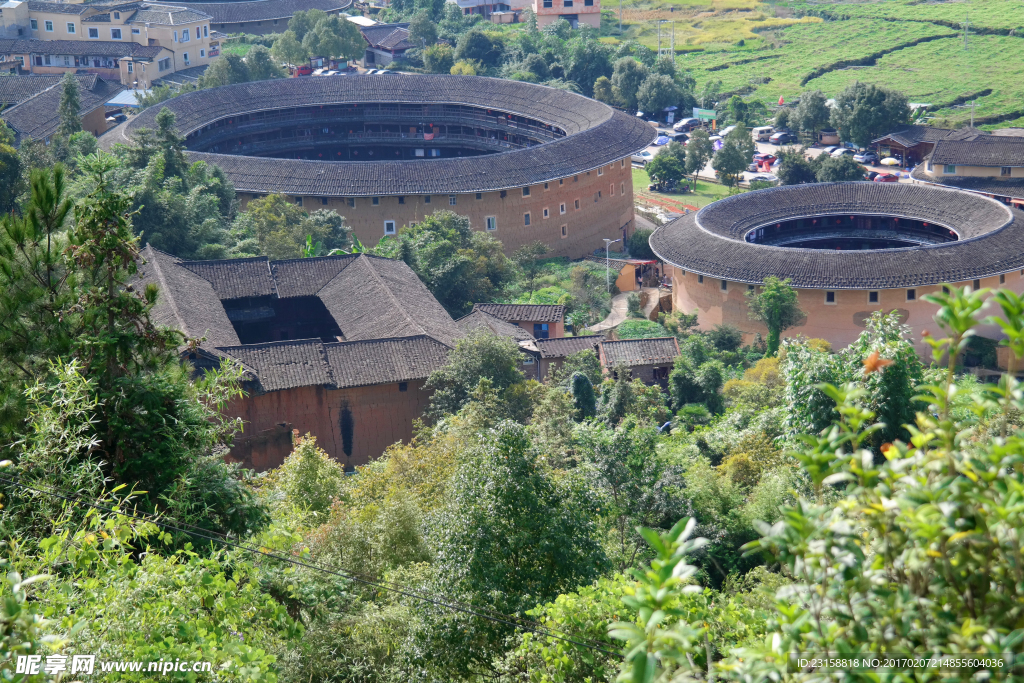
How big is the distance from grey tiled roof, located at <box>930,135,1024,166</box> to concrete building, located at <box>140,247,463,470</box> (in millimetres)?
33409

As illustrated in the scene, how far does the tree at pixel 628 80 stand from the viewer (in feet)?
233

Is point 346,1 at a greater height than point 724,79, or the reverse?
point 346,1

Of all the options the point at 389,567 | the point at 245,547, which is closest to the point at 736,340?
the point at 389,567

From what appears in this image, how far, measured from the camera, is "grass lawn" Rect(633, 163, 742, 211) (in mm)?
56844

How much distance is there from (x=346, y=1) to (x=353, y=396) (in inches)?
2850

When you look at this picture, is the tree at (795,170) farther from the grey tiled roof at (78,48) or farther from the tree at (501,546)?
the tree at (501,546)

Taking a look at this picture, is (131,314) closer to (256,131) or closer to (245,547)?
(245,547)

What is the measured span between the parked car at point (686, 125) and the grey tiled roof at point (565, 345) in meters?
38.0

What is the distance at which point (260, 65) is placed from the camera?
69.5m

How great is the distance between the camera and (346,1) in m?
91.9

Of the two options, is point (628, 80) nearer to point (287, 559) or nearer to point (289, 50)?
point (289, 50)

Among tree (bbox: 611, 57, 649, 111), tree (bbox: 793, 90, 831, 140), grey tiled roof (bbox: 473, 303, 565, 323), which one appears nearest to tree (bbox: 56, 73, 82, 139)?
grey tiled roof (bbox: 473, 303, 565, 323)

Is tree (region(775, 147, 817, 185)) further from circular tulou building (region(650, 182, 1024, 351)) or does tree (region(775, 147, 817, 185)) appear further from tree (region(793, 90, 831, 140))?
tree (region(793, 90, 831, 140))

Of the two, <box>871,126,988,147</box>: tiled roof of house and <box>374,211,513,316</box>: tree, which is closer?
<box>374,211,513,316</box>: tree
